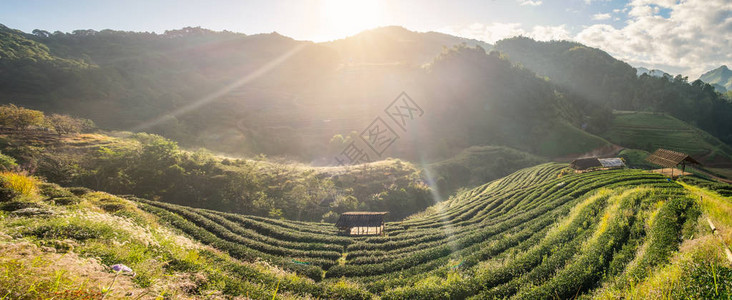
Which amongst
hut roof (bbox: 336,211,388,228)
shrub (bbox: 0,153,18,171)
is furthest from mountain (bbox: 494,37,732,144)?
shrub (bbox: 0,153,18,171)

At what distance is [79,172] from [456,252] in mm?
32230

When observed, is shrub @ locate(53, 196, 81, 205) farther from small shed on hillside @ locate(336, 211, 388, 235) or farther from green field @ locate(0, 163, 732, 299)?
small shed on hillside @ locate(336, 211, 388, 235)

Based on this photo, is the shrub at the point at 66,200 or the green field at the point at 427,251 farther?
the shrub at the point at 66,200

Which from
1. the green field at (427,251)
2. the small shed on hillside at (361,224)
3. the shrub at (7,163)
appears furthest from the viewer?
the small shed on hillside at (361,224)

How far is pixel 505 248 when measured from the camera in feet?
43.4

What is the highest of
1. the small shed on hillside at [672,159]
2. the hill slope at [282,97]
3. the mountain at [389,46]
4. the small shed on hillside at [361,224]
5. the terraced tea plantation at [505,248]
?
the mountain at [389,46]

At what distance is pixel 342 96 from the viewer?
9688 centimetres

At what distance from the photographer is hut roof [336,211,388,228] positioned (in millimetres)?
22281

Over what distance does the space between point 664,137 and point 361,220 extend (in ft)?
295

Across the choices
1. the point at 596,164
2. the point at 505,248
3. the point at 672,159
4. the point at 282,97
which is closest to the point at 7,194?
the point at 505,248

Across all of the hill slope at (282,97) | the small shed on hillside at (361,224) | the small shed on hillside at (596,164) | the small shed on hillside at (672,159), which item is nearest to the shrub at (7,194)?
the small shed on hillside at (361,224)

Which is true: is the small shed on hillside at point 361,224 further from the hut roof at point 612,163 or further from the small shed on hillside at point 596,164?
the hut roof at point 612,163

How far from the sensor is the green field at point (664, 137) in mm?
57000

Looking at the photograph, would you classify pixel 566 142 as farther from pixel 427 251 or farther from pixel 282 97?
pixel 282 97
